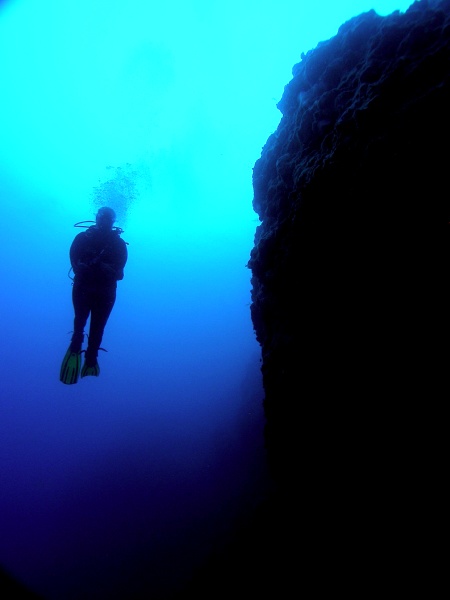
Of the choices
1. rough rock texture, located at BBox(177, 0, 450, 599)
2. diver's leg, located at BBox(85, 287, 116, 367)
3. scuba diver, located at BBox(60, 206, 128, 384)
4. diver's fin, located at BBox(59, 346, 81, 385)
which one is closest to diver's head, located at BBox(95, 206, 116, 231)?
scuba diver, located at BBox(60, 206, 128, 384)

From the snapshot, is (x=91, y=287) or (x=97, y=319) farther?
(x=97, y=319)

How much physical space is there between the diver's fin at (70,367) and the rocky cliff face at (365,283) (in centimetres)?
426

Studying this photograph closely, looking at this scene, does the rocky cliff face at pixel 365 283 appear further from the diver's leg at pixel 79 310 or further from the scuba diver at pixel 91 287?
the diver's leg at pixel 79 310

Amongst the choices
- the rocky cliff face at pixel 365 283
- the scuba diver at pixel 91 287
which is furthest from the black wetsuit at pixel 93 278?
the rocky cliff face at pixel 365 283

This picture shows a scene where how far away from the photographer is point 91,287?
6156 millimetres

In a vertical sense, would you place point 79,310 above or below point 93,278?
below

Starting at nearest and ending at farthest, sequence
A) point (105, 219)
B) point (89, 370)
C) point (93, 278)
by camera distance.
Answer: point (93, 278) < point (89, 370) < point (105, 219)

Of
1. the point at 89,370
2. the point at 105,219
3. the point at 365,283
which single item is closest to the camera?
the point at 365,283

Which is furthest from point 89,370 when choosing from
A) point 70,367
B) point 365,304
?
point 365,304

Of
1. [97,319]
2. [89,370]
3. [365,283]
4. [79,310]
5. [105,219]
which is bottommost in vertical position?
[89,370]

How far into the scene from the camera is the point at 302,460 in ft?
16.9

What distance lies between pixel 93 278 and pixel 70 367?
1.96 meters

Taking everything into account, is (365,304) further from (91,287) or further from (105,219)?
(105,219)

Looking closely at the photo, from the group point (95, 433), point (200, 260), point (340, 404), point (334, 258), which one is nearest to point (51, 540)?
point (95, 433)
